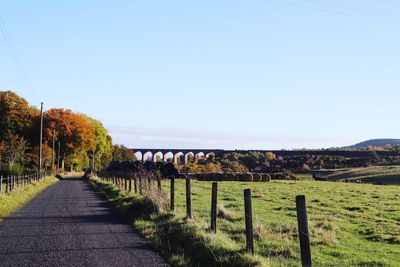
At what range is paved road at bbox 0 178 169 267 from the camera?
1000 centimetres

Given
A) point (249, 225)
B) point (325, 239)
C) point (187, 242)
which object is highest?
point (249, 225)

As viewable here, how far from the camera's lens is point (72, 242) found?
487 inches

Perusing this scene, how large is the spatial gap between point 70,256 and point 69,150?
92803mm

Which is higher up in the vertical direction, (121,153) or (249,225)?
(121,153)

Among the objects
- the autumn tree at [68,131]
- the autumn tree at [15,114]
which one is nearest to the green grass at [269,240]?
the autumn tree at [15,114]

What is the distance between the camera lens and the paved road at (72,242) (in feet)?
32.8

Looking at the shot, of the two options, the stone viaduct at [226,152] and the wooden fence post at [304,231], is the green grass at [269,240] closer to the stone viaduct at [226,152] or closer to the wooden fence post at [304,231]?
the wooden fence post at [304,231]

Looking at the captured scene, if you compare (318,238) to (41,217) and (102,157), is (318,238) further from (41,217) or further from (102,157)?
(102,157)

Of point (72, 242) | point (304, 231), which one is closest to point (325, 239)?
point (304, 231)

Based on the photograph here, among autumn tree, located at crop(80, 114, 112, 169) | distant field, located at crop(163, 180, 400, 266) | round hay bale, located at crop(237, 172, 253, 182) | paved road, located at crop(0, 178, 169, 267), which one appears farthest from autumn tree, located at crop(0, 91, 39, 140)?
distant field, located at crop(163, 180, 400, 266)

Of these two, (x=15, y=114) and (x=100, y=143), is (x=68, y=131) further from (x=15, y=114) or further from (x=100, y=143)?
(x=100, y=143)

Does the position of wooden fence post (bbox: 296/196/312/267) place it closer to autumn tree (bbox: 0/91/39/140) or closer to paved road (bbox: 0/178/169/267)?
paved road (bbox: 0/178/169/267)

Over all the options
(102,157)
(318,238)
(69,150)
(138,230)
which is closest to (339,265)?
(318,238)

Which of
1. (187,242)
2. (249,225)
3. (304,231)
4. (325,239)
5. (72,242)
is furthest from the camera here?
(325,239)
